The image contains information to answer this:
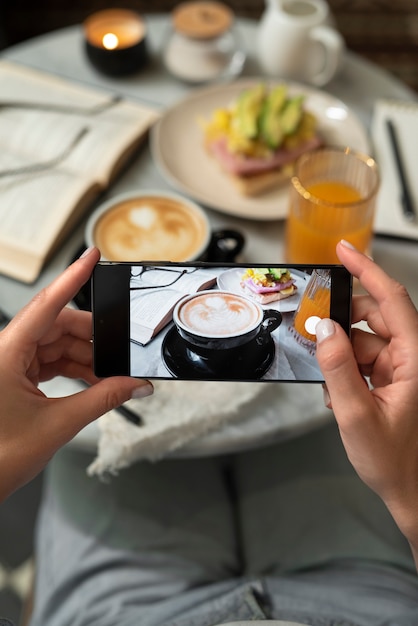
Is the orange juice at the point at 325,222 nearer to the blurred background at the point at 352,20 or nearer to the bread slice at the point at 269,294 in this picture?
the bread slice at the point at 269,294

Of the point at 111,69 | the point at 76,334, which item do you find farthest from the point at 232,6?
the point at 76,334

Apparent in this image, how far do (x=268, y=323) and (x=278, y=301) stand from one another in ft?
0.09

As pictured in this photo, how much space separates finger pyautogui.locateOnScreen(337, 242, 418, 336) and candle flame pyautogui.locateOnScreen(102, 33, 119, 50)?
0.86m

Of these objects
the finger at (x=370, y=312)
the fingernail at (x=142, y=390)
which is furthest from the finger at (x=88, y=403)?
the finger at (x=370, y=312)

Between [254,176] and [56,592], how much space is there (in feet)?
2.34

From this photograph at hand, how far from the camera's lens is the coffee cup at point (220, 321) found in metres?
0.71

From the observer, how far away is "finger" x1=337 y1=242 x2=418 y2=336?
0.67 m

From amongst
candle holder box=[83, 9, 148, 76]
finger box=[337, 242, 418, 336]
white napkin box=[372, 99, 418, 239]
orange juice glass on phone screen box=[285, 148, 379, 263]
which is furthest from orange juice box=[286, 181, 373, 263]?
candle holder box=[83, 9, 148, 76]

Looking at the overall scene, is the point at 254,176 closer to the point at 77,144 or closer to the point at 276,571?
the point at 77,144

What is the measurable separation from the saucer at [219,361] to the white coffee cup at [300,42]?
2.63 feet

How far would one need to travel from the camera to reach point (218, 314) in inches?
28.3

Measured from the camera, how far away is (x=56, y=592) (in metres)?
0.86

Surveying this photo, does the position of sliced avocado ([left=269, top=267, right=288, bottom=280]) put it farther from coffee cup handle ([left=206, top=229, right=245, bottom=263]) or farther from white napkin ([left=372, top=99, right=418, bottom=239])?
white napkin ([left=372, top=99, right=418, bottom=239])

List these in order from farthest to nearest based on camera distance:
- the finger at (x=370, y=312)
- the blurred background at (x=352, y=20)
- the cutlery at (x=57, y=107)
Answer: the blurred background at (x=352, y=20) < the cutlery at (x=57, y=107) < the finger at (x=370, y=312)
